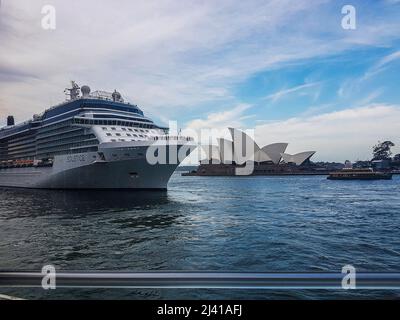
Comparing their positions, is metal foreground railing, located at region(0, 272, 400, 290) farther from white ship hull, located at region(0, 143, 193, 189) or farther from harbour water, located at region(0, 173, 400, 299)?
white ship hull, located at region(0, 143, 193, 189)

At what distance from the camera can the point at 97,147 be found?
1719 cm

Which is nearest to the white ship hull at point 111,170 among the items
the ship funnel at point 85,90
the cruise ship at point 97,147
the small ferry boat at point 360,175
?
the cruise ship at point 97,147

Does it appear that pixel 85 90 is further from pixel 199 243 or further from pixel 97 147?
pixel 199 243

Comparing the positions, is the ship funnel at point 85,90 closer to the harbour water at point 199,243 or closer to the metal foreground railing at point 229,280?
the harbour water at point 199,243

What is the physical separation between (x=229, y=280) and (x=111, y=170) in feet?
55.9

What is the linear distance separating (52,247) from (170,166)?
481 inches

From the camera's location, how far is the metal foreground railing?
1125 millimetres

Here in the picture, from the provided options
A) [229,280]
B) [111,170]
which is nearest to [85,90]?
[111,170]

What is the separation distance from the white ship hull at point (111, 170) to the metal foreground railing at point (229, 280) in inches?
605

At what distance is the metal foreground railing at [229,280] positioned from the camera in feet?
3.69

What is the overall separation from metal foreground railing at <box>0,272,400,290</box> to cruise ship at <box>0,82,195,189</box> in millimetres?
13674

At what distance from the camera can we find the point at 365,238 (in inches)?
273

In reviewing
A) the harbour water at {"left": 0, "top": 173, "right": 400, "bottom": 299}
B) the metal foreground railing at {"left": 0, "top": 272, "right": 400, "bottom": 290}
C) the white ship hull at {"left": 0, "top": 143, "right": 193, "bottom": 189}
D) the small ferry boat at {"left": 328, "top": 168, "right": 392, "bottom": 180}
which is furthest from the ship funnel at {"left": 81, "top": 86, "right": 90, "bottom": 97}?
the small ferry boat at {"left": 328, "top": 168, "right": 392, "bottom": 180}
